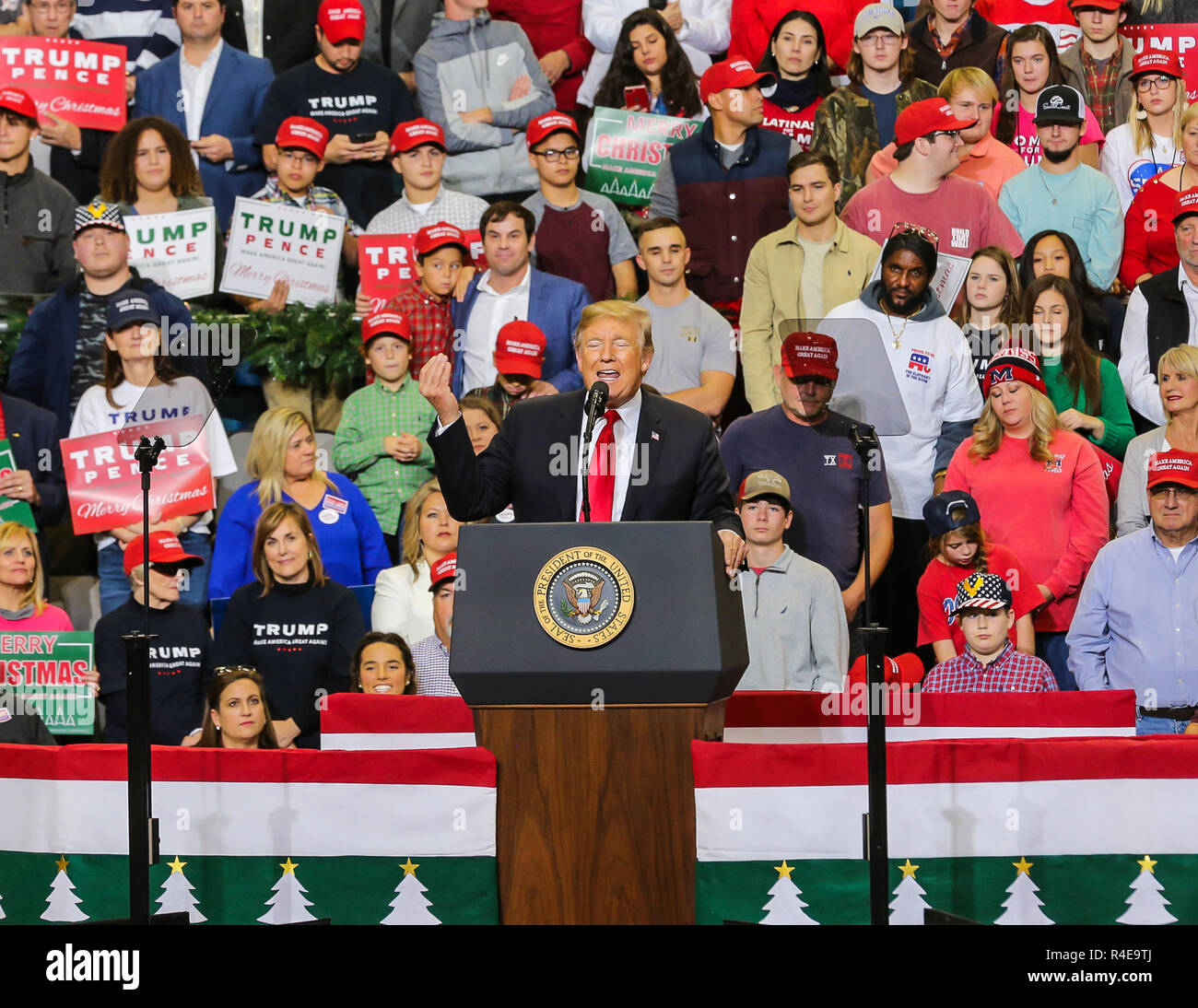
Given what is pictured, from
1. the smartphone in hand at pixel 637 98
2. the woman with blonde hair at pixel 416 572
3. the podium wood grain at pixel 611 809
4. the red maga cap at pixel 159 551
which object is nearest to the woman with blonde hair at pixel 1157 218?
the smartphone in hand at pixel 637 98

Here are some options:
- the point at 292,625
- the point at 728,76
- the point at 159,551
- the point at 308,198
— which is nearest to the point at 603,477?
the point at 292,625

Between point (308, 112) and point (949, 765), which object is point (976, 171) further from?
point (949, 765)

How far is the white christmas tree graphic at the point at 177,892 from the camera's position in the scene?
4332 mm

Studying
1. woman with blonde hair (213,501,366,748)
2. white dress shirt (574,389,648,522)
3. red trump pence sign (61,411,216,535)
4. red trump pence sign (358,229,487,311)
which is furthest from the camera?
red trump pence sign (358,229,487,311)

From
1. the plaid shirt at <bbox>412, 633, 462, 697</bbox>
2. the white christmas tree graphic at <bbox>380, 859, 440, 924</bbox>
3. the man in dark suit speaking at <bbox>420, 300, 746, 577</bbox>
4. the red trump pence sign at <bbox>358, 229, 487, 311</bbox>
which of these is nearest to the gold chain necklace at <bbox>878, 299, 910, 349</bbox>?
the red trump pence sign at <bbox>358, 229, 487, 311</bbox>

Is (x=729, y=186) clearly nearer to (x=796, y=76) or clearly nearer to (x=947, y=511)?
(x=796, y=76)

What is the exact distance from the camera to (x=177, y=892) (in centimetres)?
434

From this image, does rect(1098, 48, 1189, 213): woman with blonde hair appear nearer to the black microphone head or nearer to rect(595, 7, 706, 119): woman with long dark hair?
rect(595, 7, 706, 119): woman with long dark hair

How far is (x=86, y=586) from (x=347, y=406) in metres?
1.57

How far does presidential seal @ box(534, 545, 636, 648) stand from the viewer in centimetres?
374

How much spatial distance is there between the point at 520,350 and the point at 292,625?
1646mm

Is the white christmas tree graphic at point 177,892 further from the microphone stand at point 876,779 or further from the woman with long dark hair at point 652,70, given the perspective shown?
the woman with long dark hair at point 652,70

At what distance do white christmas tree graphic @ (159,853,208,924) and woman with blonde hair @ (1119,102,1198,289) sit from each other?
573cm

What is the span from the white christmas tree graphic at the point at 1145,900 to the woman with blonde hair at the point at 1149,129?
519 cm
